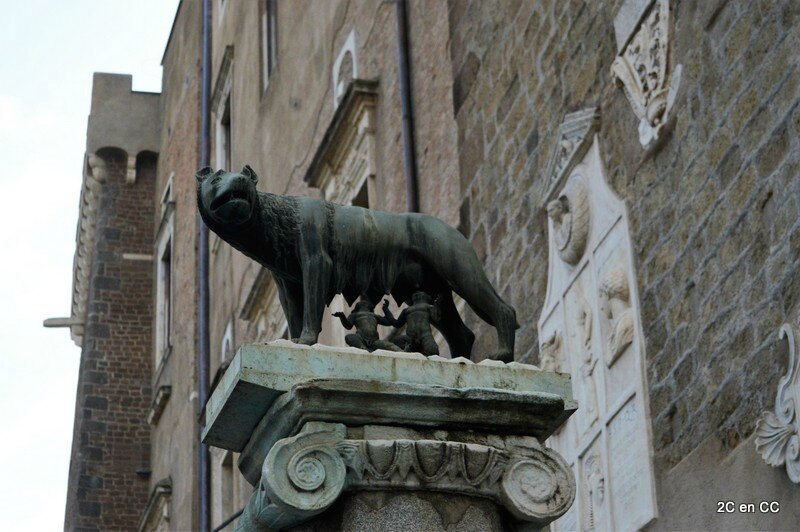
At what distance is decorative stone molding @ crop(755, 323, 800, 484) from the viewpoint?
6.21 metres

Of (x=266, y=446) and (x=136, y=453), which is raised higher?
(x=136, y=453)

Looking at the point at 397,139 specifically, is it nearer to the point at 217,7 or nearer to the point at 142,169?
the point at 217,7

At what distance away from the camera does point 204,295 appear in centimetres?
Answer: 1956

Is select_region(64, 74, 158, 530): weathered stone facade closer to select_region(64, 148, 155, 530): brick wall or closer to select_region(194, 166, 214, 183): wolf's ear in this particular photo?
select_region(64, 148, 155, 530): brick wall

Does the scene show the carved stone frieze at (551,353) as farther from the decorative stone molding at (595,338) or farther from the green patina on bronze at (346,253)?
the green patina on bronze at (346,253)

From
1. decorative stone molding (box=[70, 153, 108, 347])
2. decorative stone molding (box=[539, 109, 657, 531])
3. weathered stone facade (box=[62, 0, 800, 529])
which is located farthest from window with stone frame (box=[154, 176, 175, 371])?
decorative stone molding (box=[539, 109, 657, 531])

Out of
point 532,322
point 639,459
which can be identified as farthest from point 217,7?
point 639,459

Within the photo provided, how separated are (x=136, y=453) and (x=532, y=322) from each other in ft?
48.2

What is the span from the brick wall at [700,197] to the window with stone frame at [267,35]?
804 centimetres

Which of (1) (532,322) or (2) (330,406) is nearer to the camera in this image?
(2) (330,406)

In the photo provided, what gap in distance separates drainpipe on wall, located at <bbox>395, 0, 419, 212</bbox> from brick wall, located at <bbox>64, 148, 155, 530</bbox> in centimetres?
1192

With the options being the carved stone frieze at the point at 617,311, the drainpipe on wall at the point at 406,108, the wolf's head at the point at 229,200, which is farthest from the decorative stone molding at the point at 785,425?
the drainpipe on wall at the point at 406,108

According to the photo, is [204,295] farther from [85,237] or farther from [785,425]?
[785,425]

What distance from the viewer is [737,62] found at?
23.4 feet
